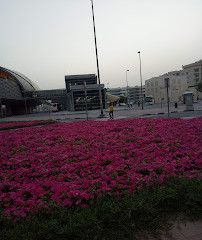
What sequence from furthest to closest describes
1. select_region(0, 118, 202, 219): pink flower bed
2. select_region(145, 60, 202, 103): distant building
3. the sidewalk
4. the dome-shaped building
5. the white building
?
1. select_region(145, 60, 202, 103): distant building
2. the white building
3. the dome-shaped building
4. select_region(0, 118, 202, 219): pink flower bed
5. the sidewalk

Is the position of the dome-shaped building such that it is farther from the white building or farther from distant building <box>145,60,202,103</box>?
the white building

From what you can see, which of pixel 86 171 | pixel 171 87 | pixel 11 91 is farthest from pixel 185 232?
pixel 171 87

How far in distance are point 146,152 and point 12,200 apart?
165 inches

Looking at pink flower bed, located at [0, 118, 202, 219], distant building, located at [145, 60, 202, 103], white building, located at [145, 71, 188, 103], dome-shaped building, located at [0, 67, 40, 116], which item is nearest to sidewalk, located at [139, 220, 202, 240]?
pink flower bed, located at [0, 118, 202, 219]

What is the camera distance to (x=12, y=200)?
4.03 m

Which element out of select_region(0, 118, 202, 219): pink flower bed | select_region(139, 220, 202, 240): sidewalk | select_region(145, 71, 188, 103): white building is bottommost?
select_region(139, 220, 202, 240): sidewalk

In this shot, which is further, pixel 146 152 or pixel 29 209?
pixel 146 152

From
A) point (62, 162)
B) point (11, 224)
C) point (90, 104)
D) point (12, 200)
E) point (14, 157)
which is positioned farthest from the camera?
point (90, 104)

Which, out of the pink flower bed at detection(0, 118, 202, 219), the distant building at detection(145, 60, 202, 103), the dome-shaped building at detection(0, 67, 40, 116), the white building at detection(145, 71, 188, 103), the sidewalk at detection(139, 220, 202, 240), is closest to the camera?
the sidewalk at detection(139, 220, 202, 240)

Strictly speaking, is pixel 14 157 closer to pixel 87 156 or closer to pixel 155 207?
pixel 87 156

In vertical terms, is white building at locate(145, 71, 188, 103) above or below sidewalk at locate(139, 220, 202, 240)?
above

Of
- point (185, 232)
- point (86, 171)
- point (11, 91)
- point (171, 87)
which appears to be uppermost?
point (11, 91)

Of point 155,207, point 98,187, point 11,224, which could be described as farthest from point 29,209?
point 155,207

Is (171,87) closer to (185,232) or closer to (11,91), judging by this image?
(11,91)
